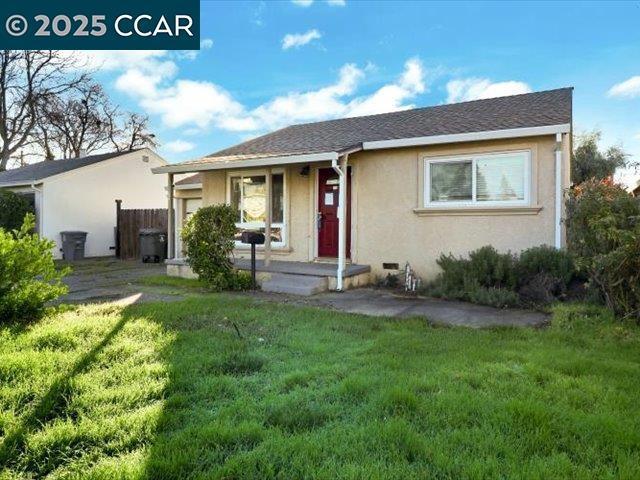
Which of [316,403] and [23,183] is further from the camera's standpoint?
[23,183]

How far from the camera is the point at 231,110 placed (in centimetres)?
2138

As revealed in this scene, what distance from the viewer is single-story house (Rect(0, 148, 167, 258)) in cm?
Answer: 1747

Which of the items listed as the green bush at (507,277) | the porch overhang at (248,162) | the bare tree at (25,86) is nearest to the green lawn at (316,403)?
the green bush at (507,277)

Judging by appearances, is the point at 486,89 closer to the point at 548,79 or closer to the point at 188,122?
the point at 548,79

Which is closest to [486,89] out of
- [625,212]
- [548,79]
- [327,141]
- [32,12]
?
[548,79]

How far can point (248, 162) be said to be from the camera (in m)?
10.4

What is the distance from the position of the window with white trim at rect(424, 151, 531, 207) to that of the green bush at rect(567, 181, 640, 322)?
2226mm

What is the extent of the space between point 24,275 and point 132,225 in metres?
12.4

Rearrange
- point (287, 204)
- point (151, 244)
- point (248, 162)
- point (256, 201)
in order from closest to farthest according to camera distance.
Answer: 1. point (248, 162)
2. point (287, 204)
3. point (256, 201)
4. point (151, 244)

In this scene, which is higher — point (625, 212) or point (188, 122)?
point (188, 122)

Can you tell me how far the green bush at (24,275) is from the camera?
18.7ft

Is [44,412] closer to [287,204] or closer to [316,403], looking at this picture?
[316,403]

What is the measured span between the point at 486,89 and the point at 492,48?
2230 mm

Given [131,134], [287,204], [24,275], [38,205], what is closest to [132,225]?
[38,205]
